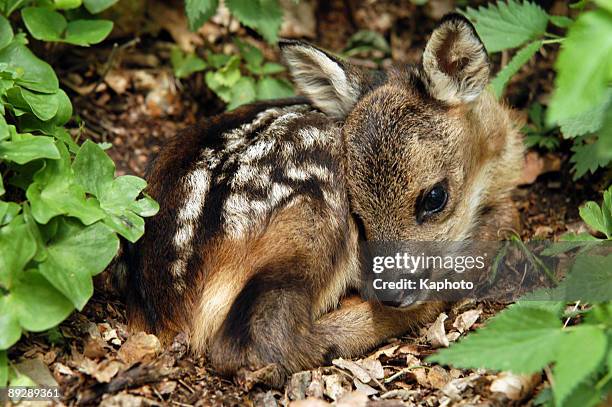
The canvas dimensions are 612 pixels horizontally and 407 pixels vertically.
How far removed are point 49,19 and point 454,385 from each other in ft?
11.4

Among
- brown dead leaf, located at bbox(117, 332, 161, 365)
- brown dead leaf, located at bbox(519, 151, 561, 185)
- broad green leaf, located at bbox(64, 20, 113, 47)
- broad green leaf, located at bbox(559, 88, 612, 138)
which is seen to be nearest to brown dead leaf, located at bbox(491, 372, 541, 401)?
broad green leaf, located at bbox(559, 88, 612, 138)

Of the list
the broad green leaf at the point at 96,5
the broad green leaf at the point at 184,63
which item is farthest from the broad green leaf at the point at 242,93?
the broad green leaf at the point at 96,5

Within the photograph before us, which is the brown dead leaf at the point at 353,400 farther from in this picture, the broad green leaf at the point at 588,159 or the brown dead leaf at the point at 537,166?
→ the brown dead leaf at the point at 537,166

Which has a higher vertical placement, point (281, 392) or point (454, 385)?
point (454, 385)

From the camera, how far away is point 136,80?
650cm

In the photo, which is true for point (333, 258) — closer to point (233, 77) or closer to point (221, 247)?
point (221, 247)

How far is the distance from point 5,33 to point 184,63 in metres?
2.05

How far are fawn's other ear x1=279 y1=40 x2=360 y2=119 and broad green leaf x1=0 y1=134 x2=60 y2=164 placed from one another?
1.79m

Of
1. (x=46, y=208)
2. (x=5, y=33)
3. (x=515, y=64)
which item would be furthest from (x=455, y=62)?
(x=5, y=33)

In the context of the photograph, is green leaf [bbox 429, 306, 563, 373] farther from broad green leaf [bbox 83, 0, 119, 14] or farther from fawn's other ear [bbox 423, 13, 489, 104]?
broad green leaf [bbox 83, 0, 119, 14]

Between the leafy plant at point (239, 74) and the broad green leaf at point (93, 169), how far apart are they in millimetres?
2129

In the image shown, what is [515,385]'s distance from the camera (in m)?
3.55

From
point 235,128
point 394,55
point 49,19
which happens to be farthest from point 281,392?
point 394,55

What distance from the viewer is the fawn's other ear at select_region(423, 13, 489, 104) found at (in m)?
4.48
